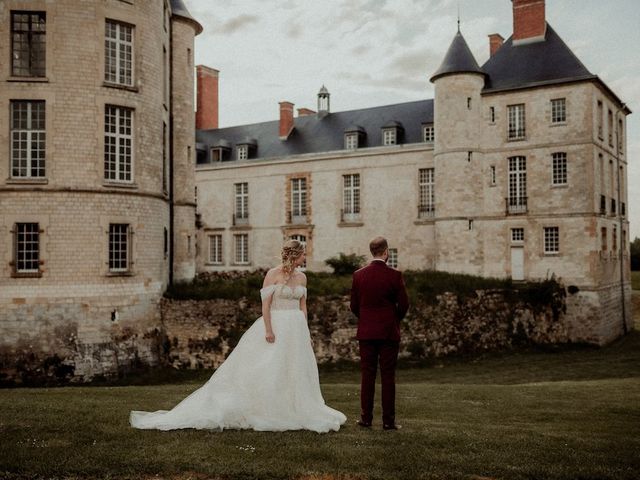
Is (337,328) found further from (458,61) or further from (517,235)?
(458,61)

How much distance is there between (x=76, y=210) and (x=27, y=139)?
2.49 m

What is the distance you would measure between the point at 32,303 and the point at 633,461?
53.4ft

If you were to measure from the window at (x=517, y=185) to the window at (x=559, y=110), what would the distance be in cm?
212

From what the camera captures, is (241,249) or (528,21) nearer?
(528,21)

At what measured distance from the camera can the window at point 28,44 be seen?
1830 cm

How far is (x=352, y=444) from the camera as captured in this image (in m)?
6.13

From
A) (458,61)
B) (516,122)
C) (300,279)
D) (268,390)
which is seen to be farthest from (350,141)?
(268,390)

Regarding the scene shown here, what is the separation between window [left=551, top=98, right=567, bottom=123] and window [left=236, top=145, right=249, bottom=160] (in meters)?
18.2

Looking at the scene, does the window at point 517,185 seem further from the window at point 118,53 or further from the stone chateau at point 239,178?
the window at point 118,53

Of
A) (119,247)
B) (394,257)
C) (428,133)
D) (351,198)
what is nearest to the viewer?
(119,247)

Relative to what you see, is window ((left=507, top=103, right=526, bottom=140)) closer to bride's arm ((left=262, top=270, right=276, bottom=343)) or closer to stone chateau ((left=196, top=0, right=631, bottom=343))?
stone chateau ((left=196, top=0, right=631, bottom=343))

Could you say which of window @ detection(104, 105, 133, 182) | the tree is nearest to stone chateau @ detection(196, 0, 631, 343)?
window @ detection(104, 105, 133, 182)

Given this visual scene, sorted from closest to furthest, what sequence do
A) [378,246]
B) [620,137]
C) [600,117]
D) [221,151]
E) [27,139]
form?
[378,246] < [27,139] < [600,117] < [620,137] < [221,151]

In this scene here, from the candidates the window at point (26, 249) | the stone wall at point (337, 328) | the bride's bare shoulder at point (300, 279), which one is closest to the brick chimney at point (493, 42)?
the stone wall at point (337, 328)
